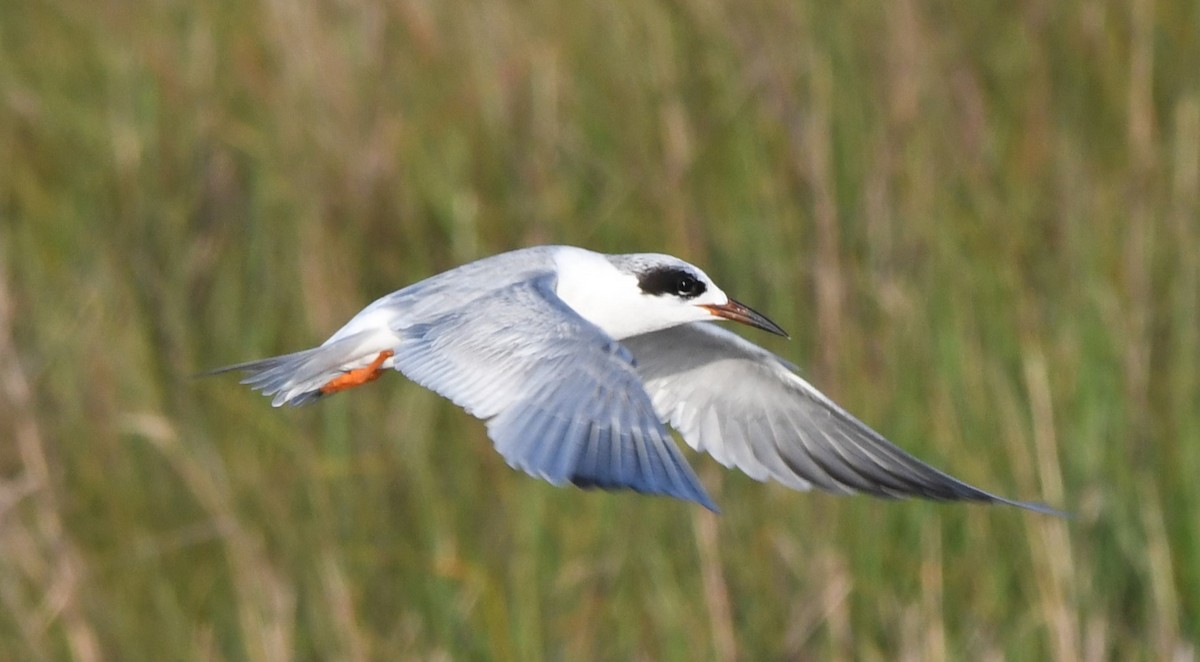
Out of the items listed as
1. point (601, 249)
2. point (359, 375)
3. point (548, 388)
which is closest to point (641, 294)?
point (359, 375)

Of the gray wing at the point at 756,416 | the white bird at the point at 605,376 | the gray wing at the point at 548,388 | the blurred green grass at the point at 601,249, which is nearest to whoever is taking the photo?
the gray wing at the point at 548,388

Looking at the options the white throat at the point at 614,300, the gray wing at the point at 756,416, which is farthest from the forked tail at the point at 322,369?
the gray wing at the point at 756,416

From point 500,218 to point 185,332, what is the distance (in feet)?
2.92

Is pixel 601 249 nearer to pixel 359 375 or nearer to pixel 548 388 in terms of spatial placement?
pixel 359 375

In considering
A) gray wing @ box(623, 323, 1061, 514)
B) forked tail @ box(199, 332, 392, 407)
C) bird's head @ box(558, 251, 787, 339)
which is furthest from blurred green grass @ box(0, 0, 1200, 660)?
forked tail @ box(199, 332, 392, 407)

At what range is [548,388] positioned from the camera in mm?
2965

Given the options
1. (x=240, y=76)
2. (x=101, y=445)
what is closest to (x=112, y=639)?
(x=101, y=445)

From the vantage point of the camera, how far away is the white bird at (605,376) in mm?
2850

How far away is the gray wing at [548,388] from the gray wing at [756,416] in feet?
1.83

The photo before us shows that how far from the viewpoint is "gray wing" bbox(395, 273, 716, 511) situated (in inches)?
107

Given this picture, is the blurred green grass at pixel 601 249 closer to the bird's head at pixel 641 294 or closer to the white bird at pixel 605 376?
the white bird at pixel 605 376

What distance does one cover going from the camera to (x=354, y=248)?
202 inches

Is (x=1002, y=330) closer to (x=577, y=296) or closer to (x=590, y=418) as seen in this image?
(x=577, y=296)

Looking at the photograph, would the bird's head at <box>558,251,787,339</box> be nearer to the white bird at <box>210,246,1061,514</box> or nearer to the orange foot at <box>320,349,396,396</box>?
the white bird at <box>210,246,1061,514</box>
